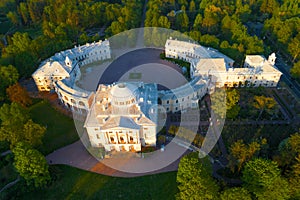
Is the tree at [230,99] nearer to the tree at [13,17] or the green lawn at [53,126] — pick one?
the green lawn at [53,126]

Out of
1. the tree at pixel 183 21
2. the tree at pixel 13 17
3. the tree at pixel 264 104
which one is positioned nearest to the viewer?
the tree at pixel 264 104

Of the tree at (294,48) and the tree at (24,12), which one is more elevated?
the tree at (24,12)

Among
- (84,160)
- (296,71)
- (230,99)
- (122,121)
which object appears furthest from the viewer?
(296,71)

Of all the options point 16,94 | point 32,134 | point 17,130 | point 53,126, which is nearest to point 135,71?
point 53,126

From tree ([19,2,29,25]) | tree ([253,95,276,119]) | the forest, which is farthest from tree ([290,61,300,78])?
tree ([19,2,29,25])

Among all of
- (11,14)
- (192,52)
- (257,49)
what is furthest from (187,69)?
(11,14)

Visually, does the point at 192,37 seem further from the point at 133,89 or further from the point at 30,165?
the point at 30,165

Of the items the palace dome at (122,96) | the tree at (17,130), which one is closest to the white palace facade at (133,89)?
the palace dome at (122,96)
